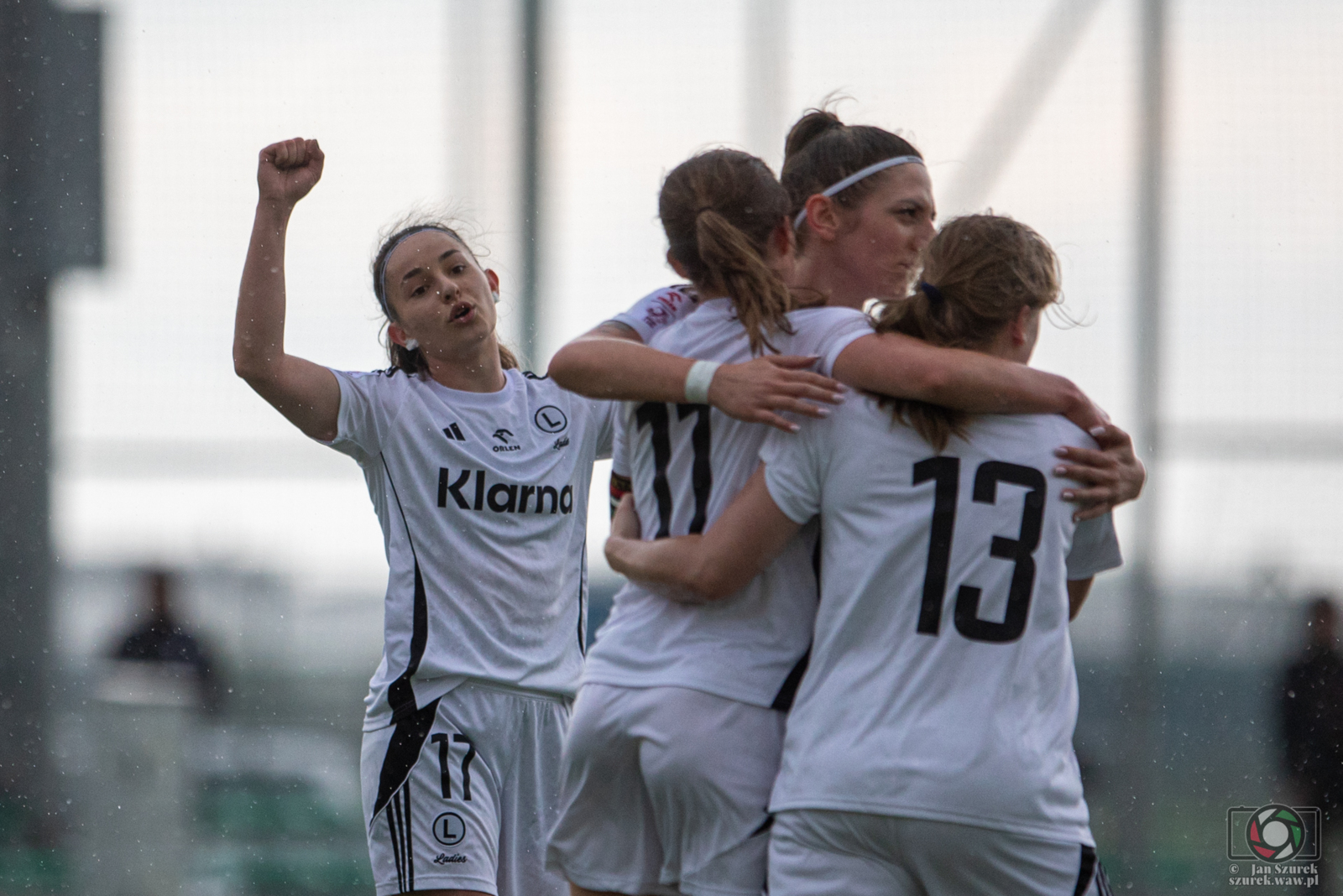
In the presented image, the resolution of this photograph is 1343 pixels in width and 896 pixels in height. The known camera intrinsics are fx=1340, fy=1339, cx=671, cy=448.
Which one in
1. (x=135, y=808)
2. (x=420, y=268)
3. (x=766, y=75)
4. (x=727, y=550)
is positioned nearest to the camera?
(x=727, y=550)

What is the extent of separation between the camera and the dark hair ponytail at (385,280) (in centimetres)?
261

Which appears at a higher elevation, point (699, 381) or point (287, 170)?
point (287, 170)

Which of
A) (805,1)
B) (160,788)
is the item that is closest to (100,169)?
(160,788)

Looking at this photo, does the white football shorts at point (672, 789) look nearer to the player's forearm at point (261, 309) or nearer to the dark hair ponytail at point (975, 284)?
the dark hair ponytail at point (975, 284)

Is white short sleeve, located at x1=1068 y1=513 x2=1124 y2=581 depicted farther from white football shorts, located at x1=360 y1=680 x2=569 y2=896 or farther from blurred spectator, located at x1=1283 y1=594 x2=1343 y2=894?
blurred spectator, located at x1=1283 y1=594 x2=1343 y2=894

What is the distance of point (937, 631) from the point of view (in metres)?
1.53

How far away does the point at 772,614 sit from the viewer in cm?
170

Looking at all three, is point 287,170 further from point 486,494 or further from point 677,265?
point 677,265

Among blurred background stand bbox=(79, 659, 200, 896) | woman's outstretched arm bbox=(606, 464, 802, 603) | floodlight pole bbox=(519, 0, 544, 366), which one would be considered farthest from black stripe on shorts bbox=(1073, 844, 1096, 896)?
blurred background stand bbox=(79, 659, 200, 896)

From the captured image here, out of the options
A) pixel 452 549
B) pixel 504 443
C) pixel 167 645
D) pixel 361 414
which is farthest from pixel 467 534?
pixel 167 645

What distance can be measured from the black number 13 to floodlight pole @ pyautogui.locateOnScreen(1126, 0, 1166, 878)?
421 centimetres

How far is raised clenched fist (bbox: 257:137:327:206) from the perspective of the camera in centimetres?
234

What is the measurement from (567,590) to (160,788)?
3.22 meters

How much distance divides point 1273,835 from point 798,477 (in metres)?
4.52
